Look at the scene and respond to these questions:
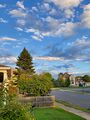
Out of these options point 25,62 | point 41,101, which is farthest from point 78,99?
point 25,62

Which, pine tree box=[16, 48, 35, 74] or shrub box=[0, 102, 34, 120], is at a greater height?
pine tree box=[16, 48, 35, 74]

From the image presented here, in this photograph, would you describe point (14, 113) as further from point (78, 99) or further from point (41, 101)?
point (78, 99)

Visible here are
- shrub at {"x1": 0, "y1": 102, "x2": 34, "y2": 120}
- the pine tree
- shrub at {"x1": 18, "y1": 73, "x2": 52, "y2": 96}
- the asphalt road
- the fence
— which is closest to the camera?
shrub at {"x1": 0, "y1": 102, "x2": 34, "y2": 120}

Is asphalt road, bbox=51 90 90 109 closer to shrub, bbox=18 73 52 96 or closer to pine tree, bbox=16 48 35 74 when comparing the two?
shrub, bbox=18 73 52 96

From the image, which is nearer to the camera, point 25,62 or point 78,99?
point 78,99

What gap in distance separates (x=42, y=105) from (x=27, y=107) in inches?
656

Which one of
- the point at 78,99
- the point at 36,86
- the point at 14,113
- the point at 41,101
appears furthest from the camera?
the point at 78,99

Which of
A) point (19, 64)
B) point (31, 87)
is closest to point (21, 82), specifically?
point (31, 87)

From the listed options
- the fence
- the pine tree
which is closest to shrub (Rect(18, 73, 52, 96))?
the fence

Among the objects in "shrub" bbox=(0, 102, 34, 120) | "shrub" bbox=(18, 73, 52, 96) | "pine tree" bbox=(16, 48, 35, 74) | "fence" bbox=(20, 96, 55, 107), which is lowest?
"shrub" bbox=(0, 102, 34, 120)

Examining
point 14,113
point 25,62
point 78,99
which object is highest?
point 25,62

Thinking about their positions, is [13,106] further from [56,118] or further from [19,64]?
[19,64]

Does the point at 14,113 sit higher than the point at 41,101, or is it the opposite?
the point at 41,101

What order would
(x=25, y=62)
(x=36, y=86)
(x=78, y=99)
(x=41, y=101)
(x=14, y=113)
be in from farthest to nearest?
(x=25, y=62) → (x=78, y=99) → (x=36, y=86) → (x=41, y=101) → (x=14, y=113)
